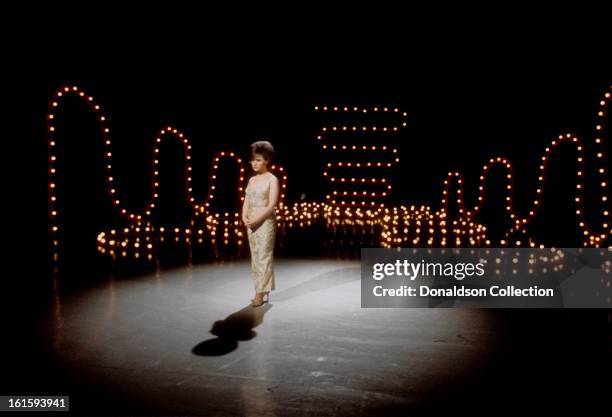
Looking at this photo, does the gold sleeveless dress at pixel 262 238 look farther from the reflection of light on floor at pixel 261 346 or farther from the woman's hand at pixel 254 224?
the reflection of light on floor at pixel 261 346

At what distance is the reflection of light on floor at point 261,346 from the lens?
2.62m

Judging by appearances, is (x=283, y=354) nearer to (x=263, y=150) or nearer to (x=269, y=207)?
(x=269, y=207)

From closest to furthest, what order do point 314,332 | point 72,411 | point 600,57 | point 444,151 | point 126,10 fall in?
point 72,411 < point 314,332 < point 126,10 < point 600,57 < point 444,151

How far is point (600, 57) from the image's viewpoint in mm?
8555

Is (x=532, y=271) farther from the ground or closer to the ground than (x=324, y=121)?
closer to the ground

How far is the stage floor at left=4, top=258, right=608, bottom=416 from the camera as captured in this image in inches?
99.8

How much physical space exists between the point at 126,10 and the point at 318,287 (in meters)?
5.53

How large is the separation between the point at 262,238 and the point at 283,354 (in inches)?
54.2

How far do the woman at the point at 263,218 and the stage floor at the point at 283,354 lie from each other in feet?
0.88

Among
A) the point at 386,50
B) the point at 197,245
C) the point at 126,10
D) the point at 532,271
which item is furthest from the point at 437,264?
the point at 126,10

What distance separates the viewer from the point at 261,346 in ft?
10.9

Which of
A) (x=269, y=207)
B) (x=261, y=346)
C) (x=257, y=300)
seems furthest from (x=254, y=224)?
(x=261, y=346)

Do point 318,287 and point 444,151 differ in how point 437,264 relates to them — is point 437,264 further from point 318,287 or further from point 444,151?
point 444,151

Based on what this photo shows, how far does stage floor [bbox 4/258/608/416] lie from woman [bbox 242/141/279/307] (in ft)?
0.88
